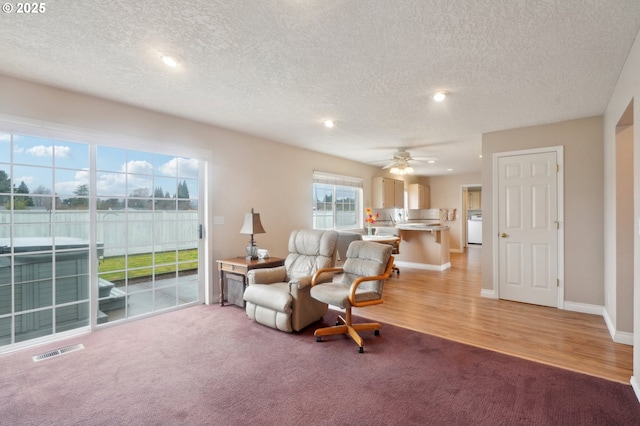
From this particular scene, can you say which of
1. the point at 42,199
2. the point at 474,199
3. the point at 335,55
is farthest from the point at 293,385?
the point at 474,199

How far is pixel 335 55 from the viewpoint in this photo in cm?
232

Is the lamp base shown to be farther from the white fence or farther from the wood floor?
the wood floor

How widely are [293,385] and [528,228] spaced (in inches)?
151

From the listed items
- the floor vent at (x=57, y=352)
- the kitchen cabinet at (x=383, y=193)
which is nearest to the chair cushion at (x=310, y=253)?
the floor vent at (x=57, y=352)

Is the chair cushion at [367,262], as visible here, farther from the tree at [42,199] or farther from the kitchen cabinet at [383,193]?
the kitchen cabinet at [383,193]

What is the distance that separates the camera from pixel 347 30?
1.99 m

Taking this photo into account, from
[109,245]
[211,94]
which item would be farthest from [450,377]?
[109,245]

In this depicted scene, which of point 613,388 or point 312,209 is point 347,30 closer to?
point 613,388

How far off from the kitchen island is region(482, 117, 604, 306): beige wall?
268 cm

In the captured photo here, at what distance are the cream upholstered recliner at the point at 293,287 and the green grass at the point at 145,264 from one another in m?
1.02

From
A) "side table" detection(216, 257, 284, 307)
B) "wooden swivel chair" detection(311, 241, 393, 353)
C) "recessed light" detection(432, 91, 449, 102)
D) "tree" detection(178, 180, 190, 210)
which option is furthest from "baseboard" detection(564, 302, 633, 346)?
"tree" detection(178, 180, 190, 210)

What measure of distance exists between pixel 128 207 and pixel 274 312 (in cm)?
212

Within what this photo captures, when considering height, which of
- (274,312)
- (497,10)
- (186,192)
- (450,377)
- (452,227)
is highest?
(497,10)

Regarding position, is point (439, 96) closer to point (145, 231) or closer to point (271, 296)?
point (271, 296)
